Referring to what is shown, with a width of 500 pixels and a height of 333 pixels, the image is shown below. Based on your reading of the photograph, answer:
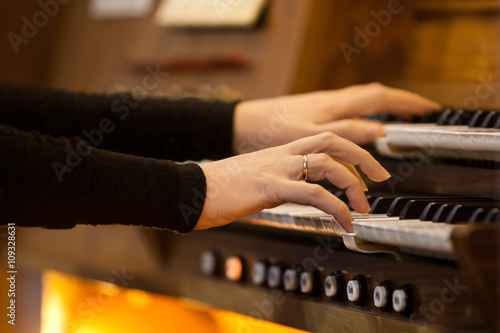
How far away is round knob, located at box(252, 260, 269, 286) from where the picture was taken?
123 cm

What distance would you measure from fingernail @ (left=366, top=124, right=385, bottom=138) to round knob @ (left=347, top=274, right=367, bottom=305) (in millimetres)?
318

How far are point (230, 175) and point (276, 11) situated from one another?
0.92 m

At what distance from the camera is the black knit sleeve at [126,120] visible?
1.39 meters

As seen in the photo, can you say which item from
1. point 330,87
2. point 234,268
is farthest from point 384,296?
point 330,87

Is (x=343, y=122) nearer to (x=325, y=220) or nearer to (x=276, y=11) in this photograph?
(x=325, y=220)

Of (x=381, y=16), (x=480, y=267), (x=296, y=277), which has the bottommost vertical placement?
(x=296, y=277)

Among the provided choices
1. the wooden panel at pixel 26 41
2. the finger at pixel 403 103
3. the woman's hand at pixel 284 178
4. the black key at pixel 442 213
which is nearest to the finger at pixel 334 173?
the woman's hand at pixel 284 178

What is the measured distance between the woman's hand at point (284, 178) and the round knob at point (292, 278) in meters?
0.25

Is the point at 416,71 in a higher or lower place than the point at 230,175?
higher

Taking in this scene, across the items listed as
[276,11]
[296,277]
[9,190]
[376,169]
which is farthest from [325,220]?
[276,11]

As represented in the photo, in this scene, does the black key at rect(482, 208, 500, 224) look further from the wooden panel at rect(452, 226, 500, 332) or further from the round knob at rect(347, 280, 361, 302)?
the round knob at rect(347, 280, 361, 302)

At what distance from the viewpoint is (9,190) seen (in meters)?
0.85

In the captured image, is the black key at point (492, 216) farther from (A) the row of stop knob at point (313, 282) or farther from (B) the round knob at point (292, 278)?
(B) the round knob at point (292, 278)

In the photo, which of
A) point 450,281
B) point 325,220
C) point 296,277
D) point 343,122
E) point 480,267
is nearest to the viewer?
point 480,267
